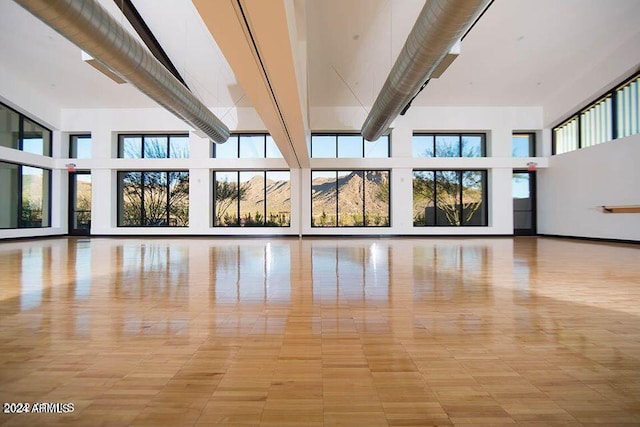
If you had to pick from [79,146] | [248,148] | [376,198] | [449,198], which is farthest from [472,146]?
[79,146]

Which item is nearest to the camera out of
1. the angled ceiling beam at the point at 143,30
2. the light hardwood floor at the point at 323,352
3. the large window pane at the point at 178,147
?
the light hardwood floor at the point at 323,352

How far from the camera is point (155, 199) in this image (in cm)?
1402

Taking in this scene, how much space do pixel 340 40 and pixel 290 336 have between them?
899 cm

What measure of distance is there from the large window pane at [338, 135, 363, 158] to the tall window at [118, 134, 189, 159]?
6880 mm

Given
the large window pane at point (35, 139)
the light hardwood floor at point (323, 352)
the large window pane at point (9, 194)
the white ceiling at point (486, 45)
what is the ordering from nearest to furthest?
the light hardwood floor at point (323, 352) → the white ceiling at point (486, 45) → the large window pane at point (9, 194) → the large window pane at point (35, 139)

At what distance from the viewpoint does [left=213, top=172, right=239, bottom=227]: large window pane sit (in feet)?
46.2

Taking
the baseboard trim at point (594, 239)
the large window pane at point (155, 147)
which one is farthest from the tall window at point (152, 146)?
the baseboard trim at point (594, 239)

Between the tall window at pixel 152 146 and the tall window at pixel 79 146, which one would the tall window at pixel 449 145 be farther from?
the tall window at pixel 79 146

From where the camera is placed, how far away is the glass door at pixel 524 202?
14078 millimetres

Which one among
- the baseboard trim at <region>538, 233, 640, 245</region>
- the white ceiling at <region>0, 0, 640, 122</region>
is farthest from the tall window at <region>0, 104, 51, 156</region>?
the baseboard trim at <region>538, 233, 640, 245</region>

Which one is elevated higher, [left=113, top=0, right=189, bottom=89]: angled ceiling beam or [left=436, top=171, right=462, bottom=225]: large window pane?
[left=113, top=0, right=189, bottom=89]: angled ceiling beam

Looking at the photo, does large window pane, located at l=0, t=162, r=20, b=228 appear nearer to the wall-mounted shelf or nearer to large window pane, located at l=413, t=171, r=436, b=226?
large window pane, located at l=413, t=171, r=436, b=226

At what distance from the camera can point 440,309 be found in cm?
286

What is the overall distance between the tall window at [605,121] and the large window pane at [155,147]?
17.0 meters
